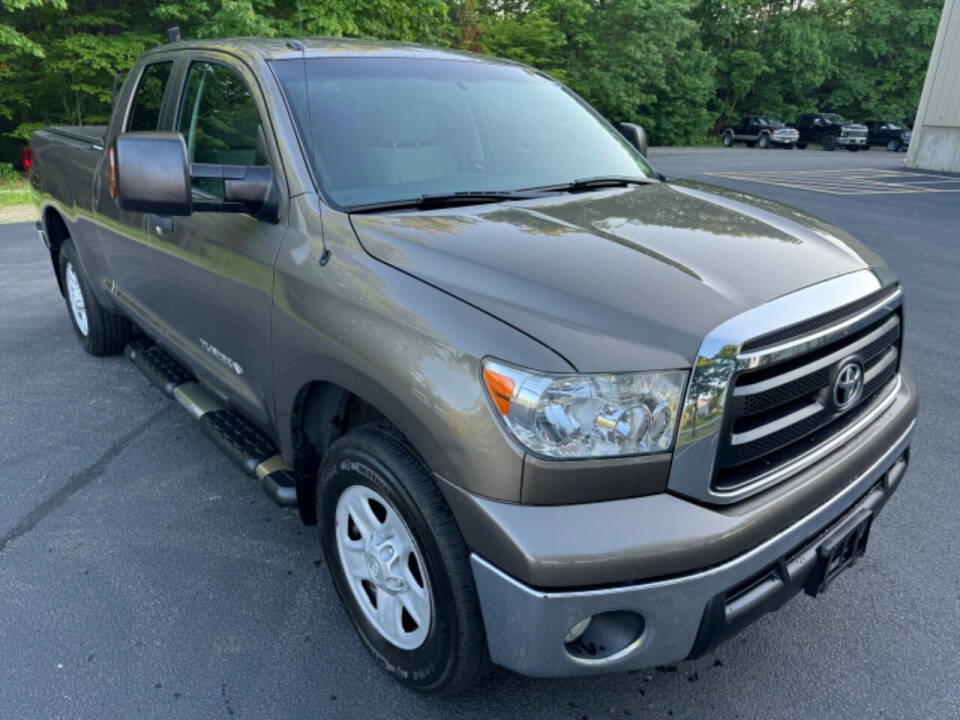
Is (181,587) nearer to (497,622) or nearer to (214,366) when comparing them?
(214,366)

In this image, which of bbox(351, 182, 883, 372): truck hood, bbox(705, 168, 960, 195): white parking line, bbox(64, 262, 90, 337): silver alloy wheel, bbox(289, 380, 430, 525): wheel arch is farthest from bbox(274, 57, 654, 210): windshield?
bbox(705, 168, 960, 195): white parking line

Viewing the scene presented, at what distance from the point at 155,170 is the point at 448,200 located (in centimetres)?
94

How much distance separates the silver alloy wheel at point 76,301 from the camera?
4.93 m

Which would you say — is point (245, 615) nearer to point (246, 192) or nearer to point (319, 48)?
point (246, 192)

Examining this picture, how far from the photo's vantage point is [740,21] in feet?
133

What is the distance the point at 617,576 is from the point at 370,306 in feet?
3.18

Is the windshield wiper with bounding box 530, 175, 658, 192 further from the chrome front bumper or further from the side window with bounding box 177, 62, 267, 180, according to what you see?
the chrome front bumper

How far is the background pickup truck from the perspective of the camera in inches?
69.0

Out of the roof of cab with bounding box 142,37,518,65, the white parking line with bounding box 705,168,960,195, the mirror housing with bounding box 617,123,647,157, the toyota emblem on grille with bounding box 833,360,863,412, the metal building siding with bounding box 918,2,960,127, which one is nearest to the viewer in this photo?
the toyota emblem on grille with bounding box 833,360,863,412

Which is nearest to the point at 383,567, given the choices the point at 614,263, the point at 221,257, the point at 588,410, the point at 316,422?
the point at 316,422

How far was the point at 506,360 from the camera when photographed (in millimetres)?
1763

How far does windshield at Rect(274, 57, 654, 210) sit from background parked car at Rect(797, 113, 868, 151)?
125 feet

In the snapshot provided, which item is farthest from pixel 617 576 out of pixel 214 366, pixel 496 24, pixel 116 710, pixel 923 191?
pixel 496 24

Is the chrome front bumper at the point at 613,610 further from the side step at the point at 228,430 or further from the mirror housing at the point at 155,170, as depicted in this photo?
the mirror housing at the point at 155,170
